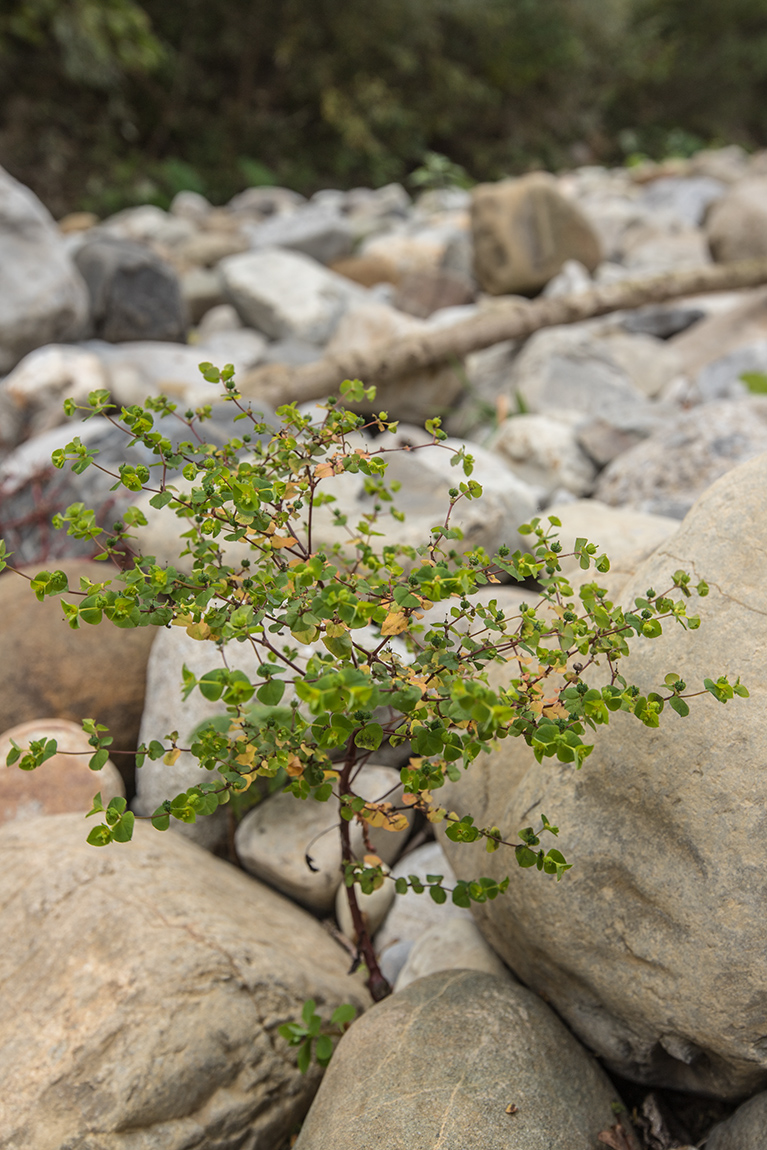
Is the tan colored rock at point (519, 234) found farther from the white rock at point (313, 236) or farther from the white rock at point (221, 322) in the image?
the white rock at point (221, 322)

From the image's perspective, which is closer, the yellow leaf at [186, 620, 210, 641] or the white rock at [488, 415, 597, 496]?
the yellow leaf at [186, 620, 210, 641]

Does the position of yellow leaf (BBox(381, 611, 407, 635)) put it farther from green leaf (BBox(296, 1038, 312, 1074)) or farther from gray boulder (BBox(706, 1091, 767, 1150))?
gray boulder (BBox(706, 1091, 767, 1150))

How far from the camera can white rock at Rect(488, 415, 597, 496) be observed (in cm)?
417

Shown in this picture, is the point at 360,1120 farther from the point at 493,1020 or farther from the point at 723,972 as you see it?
the point at 723,972

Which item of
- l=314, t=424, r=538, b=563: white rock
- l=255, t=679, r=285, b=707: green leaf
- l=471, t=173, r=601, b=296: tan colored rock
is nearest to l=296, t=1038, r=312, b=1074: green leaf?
l=255, t=679, r=285, b=707: green leaf

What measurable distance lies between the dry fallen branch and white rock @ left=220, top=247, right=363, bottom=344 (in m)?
1.14

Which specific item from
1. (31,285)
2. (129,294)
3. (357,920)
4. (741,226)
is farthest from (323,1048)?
(741,226)

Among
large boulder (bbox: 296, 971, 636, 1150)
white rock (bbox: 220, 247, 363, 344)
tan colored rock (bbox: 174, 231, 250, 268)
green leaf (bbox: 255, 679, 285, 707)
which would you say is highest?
green leaf (bbox: 255, 679, 285, 707)

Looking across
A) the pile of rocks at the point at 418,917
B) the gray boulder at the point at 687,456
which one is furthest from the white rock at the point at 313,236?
the gray boulder at the point at 687,456

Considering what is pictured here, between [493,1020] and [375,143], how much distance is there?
45.7ft

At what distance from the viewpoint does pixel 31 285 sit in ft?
18.0

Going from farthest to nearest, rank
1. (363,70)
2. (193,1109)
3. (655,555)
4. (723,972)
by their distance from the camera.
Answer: (363,70) → (655,555) → (193,1109) → (723,972)

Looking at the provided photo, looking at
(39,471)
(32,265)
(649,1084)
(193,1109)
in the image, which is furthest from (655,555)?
(32,265)

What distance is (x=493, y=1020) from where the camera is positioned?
1.65 m
